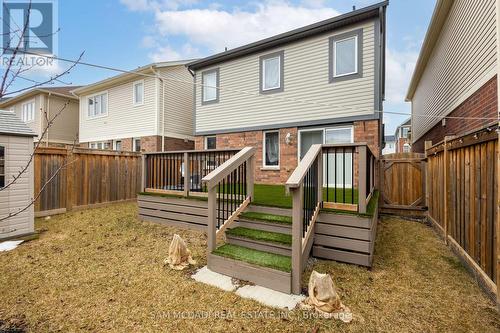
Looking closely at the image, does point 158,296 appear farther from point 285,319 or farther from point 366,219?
point 366,219

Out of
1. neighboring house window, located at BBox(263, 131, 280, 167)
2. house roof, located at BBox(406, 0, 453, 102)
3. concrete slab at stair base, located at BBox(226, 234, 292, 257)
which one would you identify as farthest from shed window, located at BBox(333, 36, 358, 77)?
concrete slab at stair base, located at BBox(226, 234, 292, 257)

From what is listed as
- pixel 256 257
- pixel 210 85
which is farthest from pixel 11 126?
pixel 210 85

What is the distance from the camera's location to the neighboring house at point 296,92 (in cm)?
716

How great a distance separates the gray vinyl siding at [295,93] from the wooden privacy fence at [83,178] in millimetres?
3471

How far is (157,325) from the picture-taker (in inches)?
101

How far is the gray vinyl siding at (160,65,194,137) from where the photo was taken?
12.6 meters

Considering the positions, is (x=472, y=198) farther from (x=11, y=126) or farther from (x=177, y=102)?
(x=177, y=102)

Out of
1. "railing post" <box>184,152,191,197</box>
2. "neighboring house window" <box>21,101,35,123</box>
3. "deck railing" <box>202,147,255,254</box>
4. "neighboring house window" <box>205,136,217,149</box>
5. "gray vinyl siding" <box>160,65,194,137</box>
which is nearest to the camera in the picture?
"deck railing" <box>202,147,255,254</box>

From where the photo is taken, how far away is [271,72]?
29.7 ft

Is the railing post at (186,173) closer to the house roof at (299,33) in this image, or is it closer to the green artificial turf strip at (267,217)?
the green artificial turf strip at (267,217)

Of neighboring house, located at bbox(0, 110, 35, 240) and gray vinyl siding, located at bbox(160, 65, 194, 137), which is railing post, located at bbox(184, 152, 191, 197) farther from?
gray vinyl siding, located at bbox(160, 65, 194, 137)

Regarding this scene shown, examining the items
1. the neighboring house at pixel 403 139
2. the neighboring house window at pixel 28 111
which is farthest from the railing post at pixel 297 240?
the neighboring house at pixel 403 139

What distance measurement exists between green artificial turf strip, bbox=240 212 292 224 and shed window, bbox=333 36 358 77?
17.7ft

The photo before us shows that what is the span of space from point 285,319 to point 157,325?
1.30 meters
